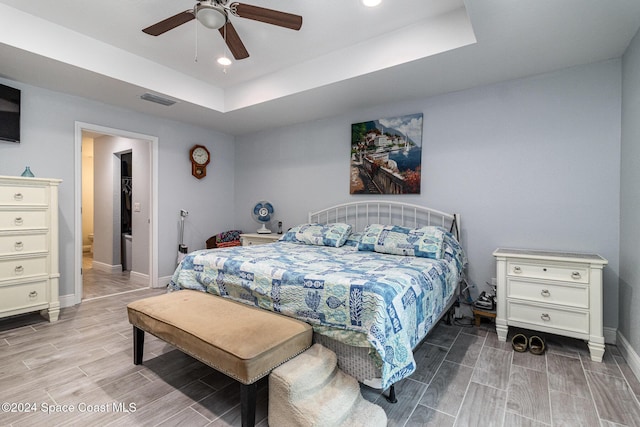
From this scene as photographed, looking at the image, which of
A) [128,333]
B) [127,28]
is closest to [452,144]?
[127,28]

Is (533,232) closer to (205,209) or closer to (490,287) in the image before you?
(490,287)

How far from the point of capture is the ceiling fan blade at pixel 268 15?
2.00 metres

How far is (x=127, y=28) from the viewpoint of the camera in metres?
2.76

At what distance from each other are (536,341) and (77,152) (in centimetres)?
505

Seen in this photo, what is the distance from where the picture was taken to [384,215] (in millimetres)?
3783

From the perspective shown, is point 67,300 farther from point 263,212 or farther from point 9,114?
point 263,212

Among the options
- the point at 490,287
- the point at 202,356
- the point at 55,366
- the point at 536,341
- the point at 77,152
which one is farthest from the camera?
the point at 77,152

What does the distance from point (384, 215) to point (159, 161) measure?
323cm

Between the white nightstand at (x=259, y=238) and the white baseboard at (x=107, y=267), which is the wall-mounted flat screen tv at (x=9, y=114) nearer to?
the white nightstand at (x=259, y=238)

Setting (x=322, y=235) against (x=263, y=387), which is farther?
(x=322, y=235)

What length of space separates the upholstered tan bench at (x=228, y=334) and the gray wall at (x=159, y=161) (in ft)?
7.57

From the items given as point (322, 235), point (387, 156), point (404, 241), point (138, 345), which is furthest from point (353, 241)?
point (138, 345)

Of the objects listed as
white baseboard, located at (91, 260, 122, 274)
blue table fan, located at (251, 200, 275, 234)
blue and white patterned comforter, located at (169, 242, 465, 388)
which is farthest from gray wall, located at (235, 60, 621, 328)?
white baseboard, located at (91, 260, 122, 274)

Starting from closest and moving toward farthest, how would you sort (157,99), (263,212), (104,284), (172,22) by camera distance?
(172,22), (157,99), (104,284), (263,212)
